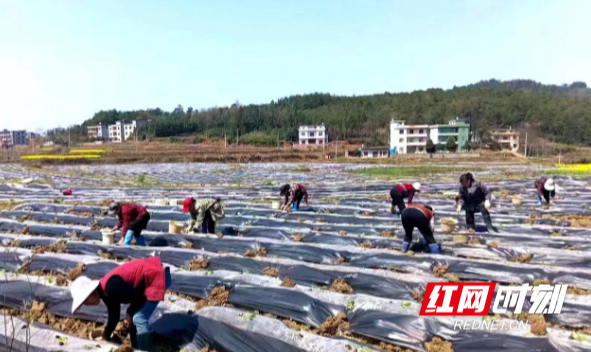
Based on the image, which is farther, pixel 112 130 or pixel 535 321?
pixel 112 130

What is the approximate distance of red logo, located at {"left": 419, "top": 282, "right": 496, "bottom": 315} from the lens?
14.4 ft

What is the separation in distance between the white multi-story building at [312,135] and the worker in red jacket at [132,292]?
68068 mm

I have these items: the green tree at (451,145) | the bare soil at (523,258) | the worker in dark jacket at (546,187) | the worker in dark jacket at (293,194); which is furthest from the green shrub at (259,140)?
the bare soil at (523,258)

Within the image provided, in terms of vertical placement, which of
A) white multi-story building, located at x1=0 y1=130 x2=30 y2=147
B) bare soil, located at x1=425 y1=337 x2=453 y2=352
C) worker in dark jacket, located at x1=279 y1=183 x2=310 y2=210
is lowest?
bare soil, located at x1=425 y1=337 x2=453 y2=352

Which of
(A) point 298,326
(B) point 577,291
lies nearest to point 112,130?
(A) point 298,326

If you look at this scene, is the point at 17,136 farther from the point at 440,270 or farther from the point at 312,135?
the point at 440,270

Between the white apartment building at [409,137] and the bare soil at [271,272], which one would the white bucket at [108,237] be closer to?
the bare soil at [271,272]

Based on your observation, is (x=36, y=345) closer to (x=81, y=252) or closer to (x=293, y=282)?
(x=293, y=282)

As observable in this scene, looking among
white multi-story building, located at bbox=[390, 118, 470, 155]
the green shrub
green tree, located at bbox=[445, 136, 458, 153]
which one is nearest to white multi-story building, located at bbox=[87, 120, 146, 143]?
the green shrub

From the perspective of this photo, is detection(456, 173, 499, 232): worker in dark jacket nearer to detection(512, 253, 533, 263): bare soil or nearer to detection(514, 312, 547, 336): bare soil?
detection(512, 253, 533, 263): bare soil

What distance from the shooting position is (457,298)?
15.7 feet

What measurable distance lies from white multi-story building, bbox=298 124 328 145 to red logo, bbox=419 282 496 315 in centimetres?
6694

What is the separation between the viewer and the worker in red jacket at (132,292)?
3.69 metres

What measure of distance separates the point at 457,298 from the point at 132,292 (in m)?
3.32
